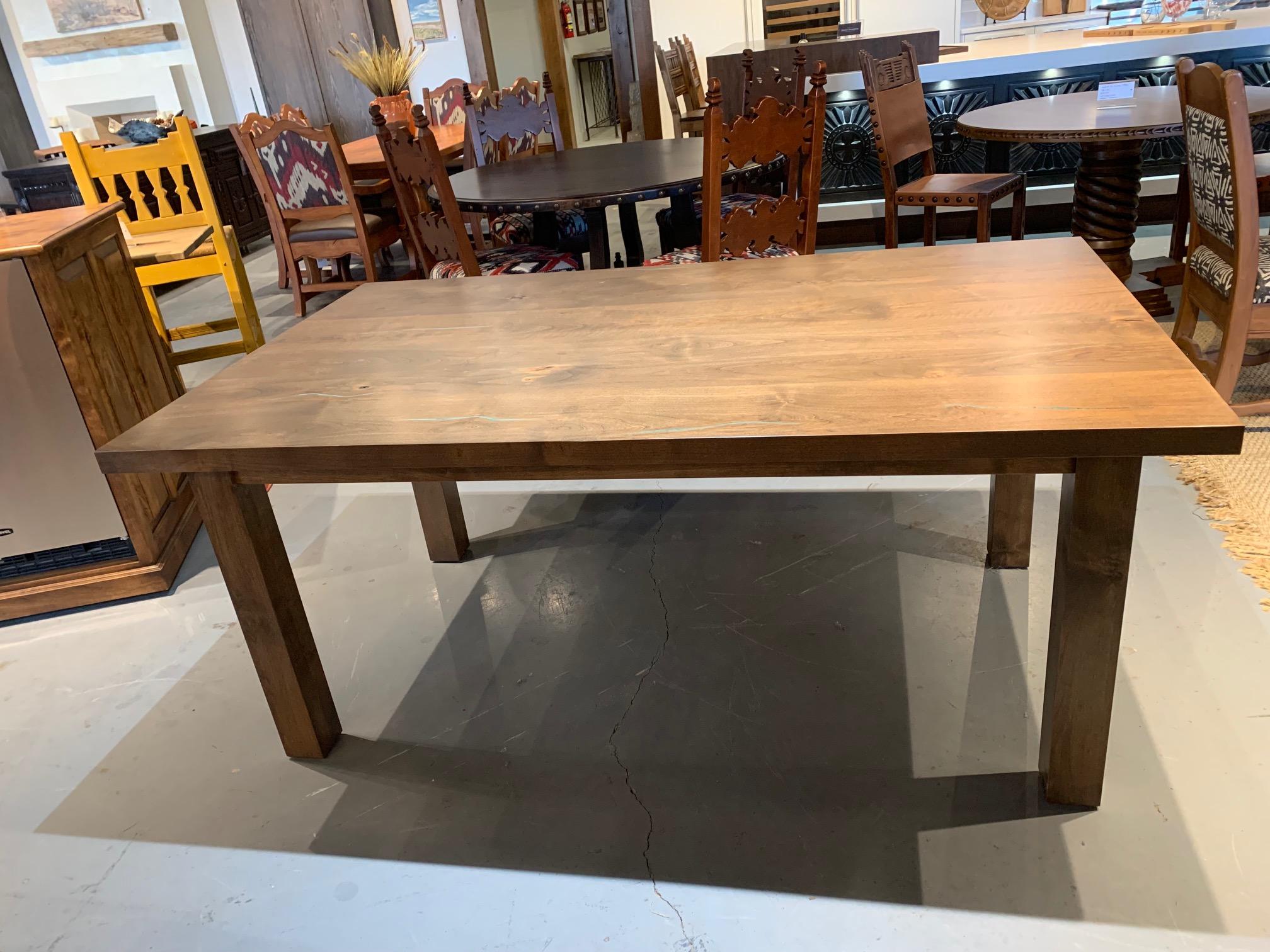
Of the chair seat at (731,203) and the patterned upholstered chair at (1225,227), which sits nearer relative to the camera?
the patterned upholstered chair at (1225,227)

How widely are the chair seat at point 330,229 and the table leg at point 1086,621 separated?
405 cm

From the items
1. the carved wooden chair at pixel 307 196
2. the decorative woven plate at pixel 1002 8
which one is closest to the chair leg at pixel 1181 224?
the decorative woven plate at pixel 1002 8

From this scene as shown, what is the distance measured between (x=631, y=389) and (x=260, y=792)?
1.08 m

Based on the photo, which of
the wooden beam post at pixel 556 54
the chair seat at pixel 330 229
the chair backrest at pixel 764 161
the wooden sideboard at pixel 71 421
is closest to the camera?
the wooden sideboard at pixel 71 421

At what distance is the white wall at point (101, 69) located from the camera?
5996 mm

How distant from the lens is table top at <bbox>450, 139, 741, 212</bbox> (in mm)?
2885

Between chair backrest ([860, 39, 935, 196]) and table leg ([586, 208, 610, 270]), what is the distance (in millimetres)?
1267

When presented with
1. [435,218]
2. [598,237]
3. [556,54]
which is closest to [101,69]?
[556,54]

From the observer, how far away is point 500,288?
212cm

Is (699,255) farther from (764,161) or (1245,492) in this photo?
(1245,492)

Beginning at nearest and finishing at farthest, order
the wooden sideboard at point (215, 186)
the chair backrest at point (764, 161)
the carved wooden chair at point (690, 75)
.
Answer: the chair backrest at point (764, 161) → the wooden sideboard at point (215, 186) → the carved wooden chair at point (690, 75)

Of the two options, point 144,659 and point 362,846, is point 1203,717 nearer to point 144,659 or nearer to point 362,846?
point 362,846

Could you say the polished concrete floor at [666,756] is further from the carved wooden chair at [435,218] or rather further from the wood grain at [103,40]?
the wood grain at [103,40]

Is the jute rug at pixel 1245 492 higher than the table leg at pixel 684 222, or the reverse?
the table leg at pixel 684 222
